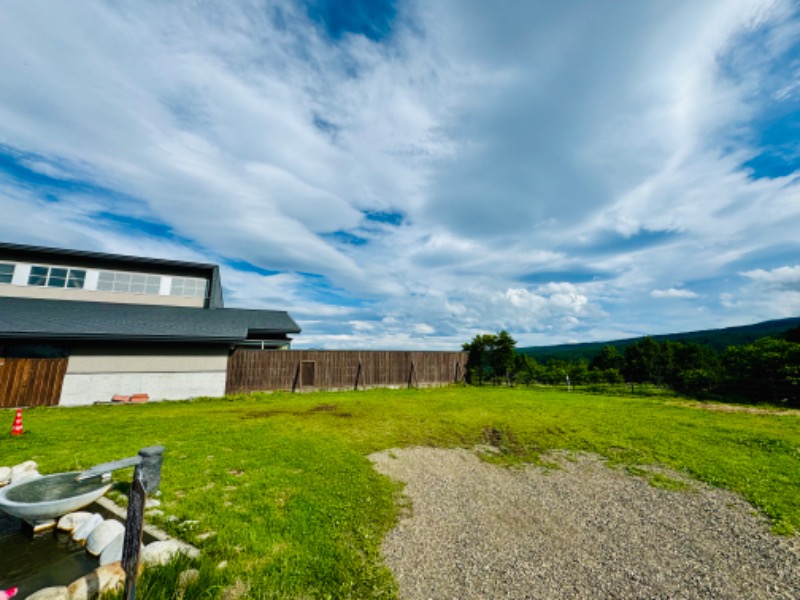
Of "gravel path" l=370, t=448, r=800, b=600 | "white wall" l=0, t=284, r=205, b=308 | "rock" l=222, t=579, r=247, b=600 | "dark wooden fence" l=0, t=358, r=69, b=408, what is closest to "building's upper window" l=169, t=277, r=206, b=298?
"white wall" l=0, t=284, r=205, b=308

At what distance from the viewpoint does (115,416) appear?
11.9 meters

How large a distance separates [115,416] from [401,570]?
13202 millimetres

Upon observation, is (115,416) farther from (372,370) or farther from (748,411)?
(748,411)

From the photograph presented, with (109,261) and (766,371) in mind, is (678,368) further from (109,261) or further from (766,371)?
(109,261)

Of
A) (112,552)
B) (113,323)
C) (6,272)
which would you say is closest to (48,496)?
(112,552)

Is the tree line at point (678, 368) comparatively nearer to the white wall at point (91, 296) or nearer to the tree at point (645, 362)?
the tree at point (645, 362)

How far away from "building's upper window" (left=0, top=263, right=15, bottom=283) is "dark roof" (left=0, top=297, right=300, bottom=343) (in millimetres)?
2134

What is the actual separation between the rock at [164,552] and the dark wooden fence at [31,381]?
16.2 m

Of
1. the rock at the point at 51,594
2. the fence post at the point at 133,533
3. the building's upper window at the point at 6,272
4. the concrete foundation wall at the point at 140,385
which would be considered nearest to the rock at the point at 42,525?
the rock at the point at 51,594

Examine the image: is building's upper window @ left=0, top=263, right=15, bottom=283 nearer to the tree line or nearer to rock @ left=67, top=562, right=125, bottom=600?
rock @ left=67, top=562, right=125, bottom=600

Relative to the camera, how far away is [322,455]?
7492mm

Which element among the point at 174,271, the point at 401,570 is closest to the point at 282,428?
the point at 401,570

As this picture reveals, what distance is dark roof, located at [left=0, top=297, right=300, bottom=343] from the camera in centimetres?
1425

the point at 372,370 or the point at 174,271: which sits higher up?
the point at 174,271
